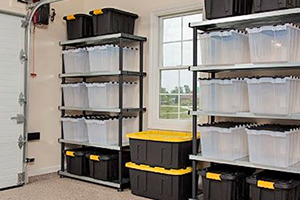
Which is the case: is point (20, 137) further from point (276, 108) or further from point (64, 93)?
point (276, 108)

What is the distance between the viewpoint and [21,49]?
5.05 m

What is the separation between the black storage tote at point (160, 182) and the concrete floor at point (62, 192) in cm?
15

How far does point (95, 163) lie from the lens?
5086 millimetres

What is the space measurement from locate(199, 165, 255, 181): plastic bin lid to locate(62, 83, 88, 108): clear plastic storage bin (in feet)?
7.49

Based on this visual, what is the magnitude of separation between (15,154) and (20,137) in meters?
0.24

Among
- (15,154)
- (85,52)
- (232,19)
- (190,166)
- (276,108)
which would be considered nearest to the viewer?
(276,108)

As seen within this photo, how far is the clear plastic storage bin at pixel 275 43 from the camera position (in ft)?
11.5

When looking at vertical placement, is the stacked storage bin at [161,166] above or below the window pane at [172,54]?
below

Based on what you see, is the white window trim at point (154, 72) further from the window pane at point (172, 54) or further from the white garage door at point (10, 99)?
the white garage door at point (10, 99)

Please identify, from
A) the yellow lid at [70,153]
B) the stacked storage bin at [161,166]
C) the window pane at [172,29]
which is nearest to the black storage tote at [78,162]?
the yellow lid at [70,153]

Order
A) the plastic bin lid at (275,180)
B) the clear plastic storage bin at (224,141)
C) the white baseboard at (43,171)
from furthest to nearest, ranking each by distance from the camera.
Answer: the white baseboard at (43,171) → the clear plastic storage bin at (224,141) → the plastic bin lid at (275,180)

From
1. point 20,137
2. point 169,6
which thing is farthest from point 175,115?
point 20,137

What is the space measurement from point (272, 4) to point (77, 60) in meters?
3.01

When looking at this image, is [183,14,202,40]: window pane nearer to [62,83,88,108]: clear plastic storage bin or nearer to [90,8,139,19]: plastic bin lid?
[90,8,139,19]: plastic bin lid
